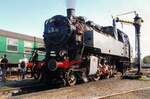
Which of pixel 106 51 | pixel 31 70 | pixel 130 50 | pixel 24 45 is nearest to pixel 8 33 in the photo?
pixel 24 45

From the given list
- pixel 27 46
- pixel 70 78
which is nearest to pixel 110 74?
pixel 70 78

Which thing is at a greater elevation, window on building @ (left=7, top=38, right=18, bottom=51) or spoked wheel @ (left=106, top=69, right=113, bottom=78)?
window on building @ (left=7, top=38, right=18, bottom=51)

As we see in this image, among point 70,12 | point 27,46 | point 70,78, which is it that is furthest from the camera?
point 27,46

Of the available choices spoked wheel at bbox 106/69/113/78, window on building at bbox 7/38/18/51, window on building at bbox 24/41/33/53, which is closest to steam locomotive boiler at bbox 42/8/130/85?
spoked wheel at bbox 106/69/113/78

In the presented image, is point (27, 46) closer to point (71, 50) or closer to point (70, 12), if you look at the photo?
point (70, 12)

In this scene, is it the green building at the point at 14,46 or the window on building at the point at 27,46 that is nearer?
the green building at the point at 14,46

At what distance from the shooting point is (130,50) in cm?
2256

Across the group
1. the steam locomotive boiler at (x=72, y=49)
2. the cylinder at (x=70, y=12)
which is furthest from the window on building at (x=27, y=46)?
the cylinder at (x=70, y=12)

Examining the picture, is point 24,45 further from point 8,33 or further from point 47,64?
point 47,64

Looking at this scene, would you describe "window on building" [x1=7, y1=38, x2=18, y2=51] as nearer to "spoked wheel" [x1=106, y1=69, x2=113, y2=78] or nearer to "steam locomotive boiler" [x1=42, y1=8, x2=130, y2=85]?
"steam locomotive boiler" [x1=42, y1=8, x2=130, y2=85]

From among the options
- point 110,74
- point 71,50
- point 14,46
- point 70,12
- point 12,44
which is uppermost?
point 70,12

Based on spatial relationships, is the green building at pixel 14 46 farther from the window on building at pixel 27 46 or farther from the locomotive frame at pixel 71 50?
the locomotive frame at pixel 71 50

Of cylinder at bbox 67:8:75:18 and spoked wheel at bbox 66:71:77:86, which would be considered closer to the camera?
spoked wheel at bbox 66:71:77:86

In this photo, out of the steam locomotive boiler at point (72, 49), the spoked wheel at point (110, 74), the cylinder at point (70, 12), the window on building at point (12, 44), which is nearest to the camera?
the steam locomotive boiler at point (72, 49)
